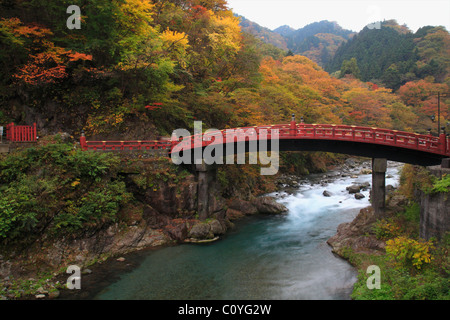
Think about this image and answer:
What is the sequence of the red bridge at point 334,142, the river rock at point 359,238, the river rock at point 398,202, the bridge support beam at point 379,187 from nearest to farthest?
the river rock at point 359,238
the red bridge at point 334,142
the bridge support beam at point 379,187
the river rock at point 398,202

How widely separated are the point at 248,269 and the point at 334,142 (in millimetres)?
10662

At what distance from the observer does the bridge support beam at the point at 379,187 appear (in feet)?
63.9

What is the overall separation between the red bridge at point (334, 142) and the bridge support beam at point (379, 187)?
64 cm

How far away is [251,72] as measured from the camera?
32094 mm

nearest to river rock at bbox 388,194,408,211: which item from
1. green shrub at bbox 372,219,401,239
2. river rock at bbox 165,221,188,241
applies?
green shrub at bbox 372,219,401,239

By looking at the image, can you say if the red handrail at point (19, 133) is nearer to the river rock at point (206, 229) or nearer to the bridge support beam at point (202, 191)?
the bridge support beam at point (202, 191)

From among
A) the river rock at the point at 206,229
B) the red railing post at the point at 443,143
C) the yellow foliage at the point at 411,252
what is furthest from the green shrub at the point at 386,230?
the river rock at the point at 206,229

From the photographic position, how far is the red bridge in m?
18.9

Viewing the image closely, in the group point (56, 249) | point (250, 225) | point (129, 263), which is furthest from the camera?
point (250, 225)

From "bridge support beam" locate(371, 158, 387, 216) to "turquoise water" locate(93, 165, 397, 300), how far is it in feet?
13.4
